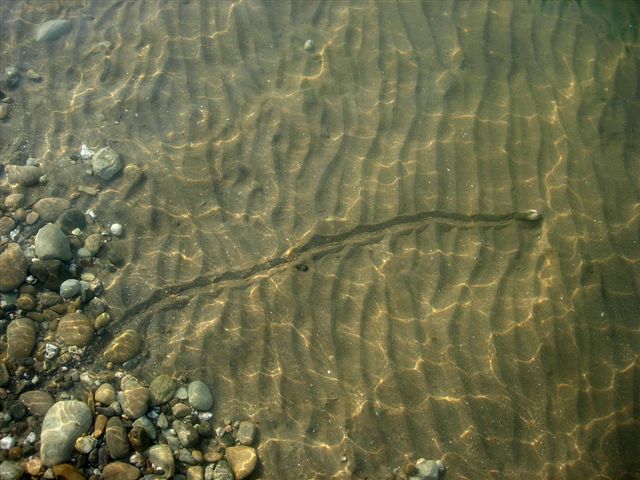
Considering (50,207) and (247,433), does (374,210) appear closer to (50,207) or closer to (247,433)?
(247,433)

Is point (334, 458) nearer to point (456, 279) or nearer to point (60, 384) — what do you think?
point (456, 279)

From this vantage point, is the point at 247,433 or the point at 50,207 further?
the point at 50,207

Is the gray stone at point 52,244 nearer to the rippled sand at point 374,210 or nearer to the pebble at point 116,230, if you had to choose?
the pebble at point 116,230

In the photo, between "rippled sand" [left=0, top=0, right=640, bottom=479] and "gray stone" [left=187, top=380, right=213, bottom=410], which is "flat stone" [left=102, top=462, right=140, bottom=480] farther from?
"rippled sand" [left=0, top=0, right=640, bottom=479]

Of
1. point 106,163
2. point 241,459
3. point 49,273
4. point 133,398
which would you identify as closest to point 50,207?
point 106,163

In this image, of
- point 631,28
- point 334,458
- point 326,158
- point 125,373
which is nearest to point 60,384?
point 125,373

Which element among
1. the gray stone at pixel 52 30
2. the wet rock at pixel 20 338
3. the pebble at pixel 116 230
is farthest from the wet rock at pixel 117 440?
the gray stone at pixel 52 30
